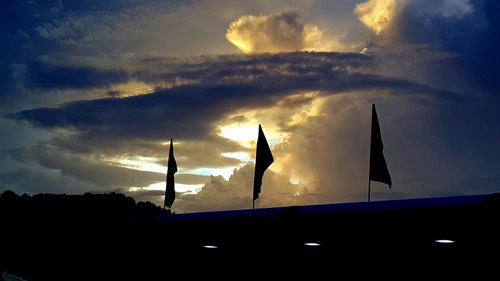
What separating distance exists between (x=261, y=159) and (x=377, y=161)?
503cm

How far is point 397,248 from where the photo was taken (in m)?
15.7

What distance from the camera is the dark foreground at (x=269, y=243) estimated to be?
43.3 feet

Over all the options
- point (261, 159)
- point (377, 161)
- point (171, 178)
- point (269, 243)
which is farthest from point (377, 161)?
point (171, 178)

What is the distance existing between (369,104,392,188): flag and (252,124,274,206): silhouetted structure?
4.73 m

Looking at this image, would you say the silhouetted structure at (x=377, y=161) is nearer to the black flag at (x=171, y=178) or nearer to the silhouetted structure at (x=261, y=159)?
the silhouetted structure at (x=261, y=159)

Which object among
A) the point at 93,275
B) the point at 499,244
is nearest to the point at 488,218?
the point at 499,244

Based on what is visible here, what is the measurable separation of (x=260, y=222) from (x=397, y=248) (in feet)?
12.8

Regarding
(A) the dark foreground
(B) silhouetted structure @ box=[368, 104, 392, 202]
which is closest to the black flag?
(A) the dark foreground

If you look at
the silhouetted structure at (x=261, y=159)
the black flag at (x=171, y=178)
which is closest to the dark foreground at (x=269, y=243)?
the silhouetted structure at (x=261, y=159)

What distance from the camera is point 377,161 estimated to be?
17016 mm

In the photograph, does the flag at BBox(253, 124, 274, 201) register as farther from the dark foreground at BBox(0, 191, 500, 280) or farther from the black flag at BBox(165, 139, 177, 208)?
the black flag at BBox(165, 139, 177, 208)

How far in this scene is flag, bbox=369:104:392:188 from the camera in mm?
16984

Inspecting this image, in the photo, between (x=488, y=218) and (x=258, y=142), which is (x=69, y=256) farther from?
(x=488, y=218)

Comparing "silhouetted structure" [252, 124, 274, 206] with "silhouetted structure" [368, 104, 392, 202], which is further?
"silhouetted structure" [252, 124, 274, 206]
